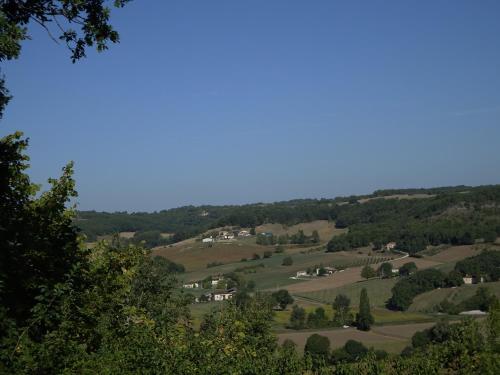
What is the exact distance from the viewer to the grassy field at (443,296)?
212ft

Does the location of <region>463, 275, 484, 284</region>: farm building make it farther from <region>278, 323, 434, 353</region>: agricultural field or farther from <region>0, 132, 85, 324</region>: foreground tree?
<region>0, 132, 85, 324</region>: foreground tree

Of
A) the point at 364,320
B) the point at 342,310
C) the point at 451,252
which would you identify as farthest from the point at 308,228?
the point at 364,320

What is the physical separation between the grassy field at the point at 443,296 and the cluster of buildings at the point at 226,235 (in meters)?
70.9

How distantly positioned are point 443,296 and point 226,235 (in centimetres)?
8483

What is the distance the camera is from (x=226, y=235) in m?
148

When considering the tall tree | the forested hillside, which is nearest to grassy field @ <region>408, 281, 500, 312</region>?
the tall tree

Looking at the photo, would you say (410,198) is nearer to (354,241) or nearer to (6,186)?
(354,241)

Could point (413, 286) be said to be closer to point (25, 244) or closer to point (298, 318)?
point (298, 318)

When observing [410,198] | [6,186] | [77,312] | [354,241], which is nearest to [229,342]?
[77,312]

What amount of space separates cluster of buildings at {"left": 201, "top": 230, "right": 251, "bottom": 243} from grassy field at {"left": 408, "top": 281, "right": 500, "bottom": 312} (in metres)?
70.9

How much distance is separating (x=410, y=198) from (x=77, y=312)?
5912 inches

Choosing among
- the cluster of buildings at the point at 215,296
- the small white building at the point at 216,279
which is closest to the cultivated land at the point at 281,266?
the small white building at the point at 216,279

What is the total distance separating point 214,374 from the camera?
26.6 ft

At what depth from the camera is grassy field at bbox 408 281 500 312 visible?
212ft
